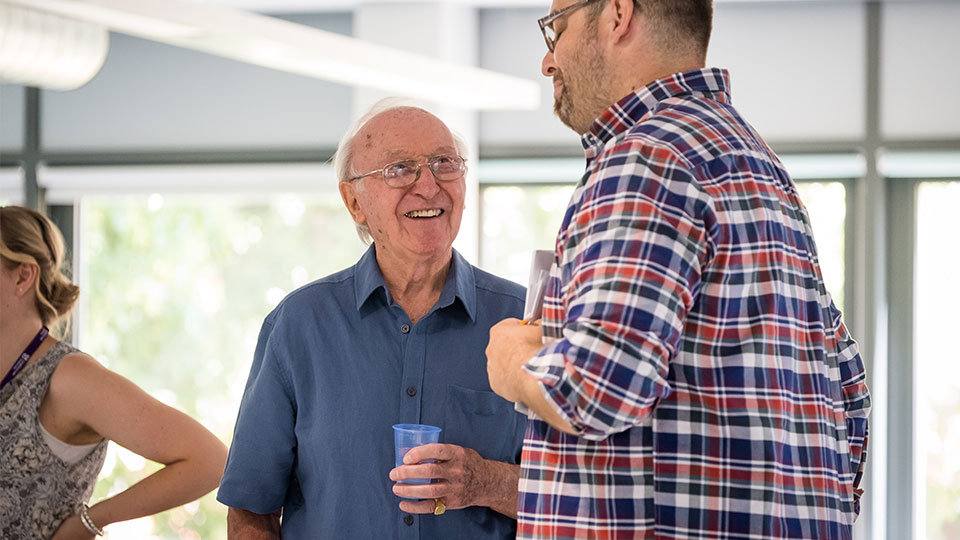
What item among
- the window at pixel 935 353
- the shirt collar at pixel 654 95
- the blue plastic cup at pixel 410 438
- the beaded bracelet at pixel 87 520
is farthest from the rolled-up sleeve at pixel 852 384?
the window at pixel 935 353

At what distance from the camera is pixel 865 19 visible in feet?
14.9

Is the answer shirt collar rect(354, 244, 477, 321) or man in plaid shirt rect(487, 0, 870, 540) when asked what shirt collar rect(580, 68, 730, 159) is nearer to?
man in plaid shirt rect(487, 0, 870, 540)

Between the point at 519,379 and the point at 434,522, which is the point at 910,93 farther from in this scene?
the point at 519,379

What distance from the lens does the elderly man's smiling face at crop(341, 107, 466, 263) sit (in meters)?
1.94

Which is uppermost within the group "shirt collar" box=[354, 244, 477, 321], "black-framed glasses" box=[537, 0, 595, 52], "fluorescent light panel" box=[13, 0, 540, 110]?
"fluorescent light panel" box=[13, 0, 540, 110]

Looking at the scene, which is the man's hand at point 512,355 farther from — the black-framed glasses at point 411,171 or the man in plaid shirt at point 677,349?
the black-framed glasses at point 411,171

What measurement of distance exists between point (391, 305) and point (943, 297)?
3506 millimetres

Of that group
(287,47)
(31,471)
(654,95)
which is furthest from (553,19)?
(287,47)

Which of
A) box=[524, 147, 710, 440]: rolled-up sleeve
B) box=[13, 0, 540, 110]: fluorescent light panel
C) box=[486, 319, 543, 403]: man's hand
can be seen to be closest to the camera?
box=[524, 147, 710, 440]: rolled-up sleeve

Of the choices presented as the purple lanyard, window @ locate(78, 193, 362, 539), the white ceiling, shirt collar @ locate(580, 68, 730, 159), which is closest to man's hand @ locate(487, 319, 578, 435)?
shirt collar @ locate(580, 68, 730, 159)

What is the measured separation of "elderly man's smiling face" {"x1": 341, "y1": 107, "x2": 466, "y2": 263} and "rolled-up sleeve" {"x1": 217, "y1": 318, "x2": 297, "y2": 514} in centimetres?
30

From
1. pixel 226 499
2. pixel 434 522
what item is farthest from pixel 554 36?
pixel 226 499

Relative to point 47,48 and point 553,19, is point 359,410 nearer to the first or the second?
point 553,19

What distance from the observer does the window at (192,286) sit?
515cm
